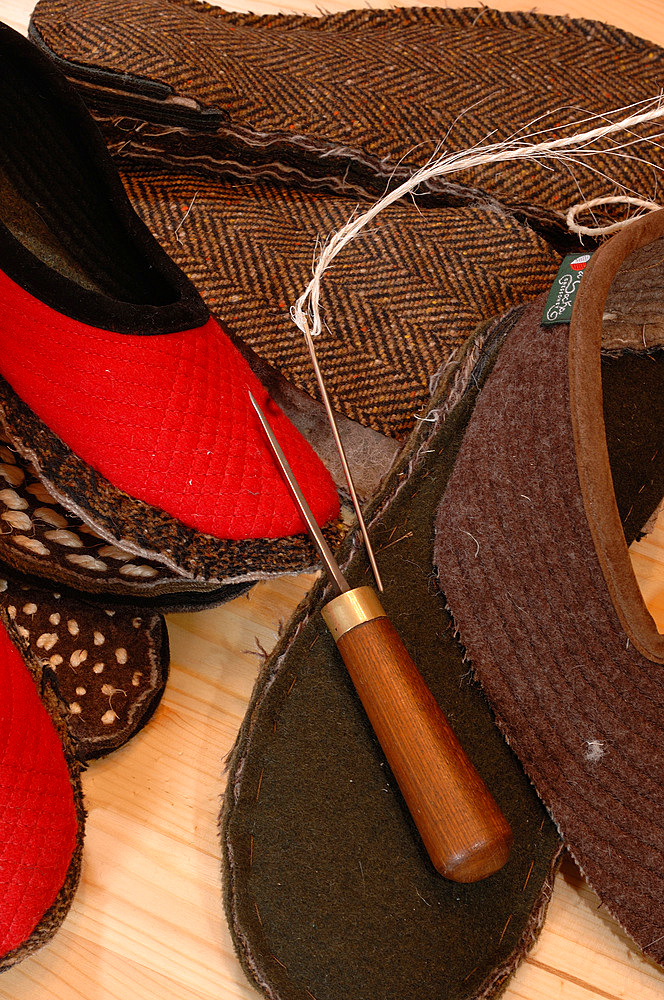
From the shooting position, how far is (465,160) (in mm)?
839

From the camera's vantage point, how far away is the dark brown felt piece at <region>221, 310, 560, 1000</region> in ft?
2.05

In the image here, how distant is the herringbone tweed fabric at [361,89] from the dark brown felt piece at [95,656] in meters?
0.52

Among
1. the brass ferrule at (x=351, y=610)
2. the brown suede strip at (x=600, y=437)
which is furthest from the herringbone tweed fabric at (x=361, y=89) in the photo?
the brass ferrule at (x=351, y=610)

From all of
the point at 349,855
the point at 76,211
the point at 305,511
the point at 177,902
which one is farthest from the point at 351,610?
the point at 76,211

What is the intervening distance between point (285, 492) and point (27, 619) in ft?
0.95

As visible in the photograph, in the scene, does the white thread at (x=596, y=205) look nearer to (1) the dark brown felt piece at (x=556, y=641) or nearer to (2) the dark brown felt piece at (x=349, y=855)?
(1) the dark brown felt piece at (x=556, y=641)

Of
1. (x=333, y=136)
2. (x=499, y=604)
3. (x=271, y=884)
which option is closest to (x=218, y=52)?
(x=333, y=136)

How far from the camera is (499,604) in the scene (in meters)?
0.67

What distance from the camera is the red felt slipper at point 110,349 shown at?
633 millimetres

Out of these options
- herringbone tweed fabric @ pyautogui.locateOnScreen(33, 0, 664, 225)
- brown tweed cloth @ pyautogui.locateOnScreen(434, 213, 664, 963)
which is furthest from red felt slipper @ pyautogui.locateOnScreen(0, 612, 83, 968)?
herringbone tweed fabric @ pyautogui.locateOnScreen(33, 0, 664, 225)

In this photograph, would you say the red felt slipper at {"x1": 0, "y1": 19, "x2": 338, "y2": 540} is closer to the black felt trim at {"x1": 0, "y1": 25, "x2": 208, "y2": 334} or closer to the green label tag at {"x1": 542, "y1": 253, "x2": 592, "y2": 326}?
the black felt trim at {"x1": 0, "y1": 25, "x2": 208, "y2": 334}

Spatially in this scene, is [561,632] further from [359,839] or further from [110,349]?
[110,349]

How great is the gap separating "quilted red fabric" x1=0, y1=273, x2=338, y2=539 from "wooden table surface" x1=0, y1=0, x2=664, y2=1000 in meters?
0.16

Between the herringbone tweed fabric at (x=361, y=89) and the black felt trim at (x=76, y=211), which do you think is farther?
the herringbone tweed fabric at (x=361, y=89)
